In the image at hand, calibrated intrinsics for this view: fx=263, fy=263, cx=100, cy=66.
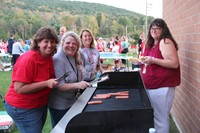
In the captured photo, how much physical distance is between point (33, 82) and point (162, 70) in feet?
4.65

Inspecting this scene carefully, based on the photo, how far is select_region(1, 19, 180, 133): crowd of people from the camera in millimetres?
2178

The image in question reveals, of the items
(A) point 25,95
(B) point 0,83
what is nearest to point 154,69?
(A) point 25,95

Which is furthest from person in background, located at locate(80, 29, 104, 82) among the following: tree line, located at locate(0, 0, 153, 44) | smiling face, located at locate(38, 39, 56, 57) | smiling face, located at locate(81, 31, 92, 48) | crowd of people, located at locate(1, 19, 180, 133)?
tree line, located at locate(0, 0, 153, 44)

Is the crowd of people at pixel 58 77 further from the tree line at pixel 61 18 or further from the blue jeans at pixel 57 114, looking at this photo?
the tree line at pixel 61 18

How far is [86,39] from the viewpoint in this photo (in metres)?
4.02

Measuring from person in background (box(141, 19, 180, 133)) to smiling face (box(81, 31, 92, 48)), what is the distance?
121 centimetres

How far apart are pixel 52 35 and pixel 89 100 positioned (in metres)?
0.65

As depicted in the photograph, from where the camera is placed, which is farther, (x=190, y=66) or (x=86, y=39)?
(x=86, y=39)

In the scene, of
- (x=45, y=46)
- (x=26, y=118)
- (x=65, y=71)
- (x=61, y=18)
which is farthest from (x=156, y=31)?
(x=61, y=18)

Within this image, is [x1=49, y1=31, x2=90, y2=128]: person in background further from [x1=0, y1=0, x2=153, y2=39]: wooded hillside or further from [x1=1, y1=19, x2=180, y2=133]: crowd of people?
[x1=0, y1=0, x2=153, y2=39]: wooded hillside

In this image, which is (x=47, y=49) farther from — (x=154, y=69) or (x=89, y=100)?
(x=154, y=69)

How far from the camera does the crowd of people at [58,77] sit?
7.14ft

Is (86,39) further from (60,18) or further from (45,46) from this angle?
(60,18)

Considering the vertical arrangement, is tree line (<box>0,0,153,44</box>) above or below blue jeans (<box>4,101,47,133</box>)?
above
